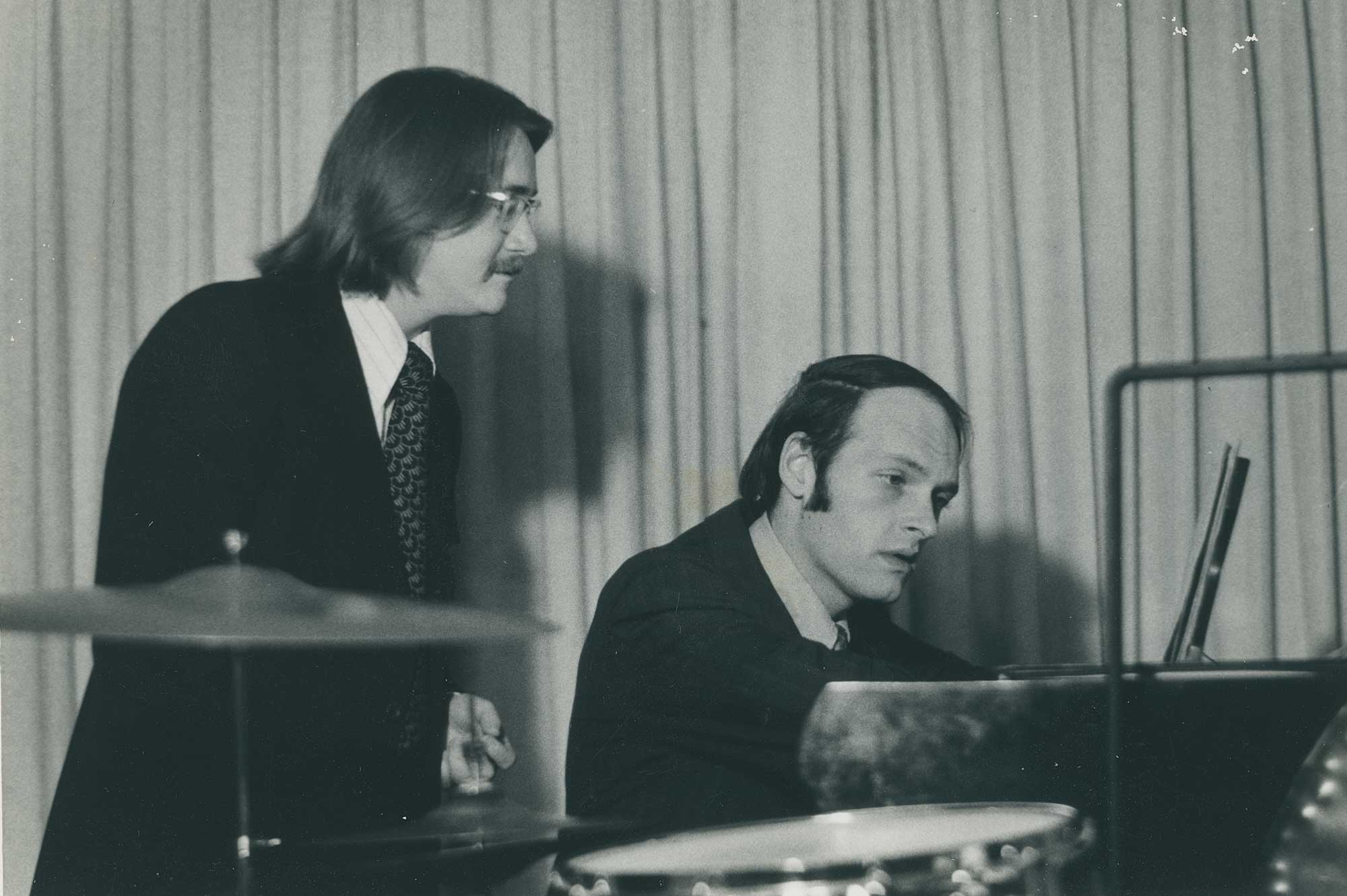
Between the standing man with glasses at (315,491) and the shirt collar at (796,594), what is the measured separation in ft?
1.37

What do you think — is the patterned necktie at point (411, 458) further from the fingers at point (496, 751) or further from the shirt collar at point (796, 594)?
the shirt collar at point (796, 594)

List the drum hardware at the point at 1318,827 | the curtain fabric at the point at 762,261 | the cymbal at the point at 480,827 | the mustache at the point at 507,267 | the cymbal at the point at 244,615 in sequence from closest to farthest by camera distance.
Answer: the drum hardware at the point at 1318,827 < the cymbal at the point at 244,615 < the cymbal at the point at 480,827 < the mustache at the point at 507,267 < the curtain fabric at the point at 762,261

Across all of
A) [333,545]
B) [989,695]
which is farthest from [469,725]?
[989,695]

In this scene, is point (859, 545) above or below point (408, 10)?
below

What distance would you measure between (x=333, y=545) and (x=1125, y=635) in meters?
1.32

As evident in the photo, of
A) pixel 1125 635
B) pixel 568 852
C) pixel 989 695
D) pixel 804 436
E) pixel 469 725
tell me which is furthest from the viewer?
pixel 1125 635

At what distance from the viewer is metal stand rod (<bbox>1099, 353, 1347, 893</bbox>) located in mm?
1194

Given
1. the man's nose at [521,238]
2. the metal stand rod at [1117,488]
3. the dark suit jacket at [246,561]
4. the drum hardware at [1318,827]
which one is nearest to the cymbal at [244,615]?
the dark suit jacket at [246,561]

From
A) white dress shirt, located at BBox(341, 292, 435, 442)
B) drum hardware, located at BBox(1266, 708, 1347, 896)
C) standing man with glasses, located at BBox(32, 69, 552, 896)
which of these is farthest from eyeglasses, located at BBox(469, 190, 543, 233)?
drum hardware, located at BBox(1266, 708, 1347, 896)

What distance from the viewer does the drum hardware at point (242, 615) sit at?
3.63ft

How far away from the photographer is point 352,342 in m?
1.73

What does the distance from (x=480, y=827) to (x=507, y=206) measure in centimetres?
88

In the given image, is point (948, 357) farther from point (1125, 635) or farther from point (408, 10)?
point (408, 10)

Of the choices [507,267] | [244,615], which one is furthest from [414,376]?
[244,615]
